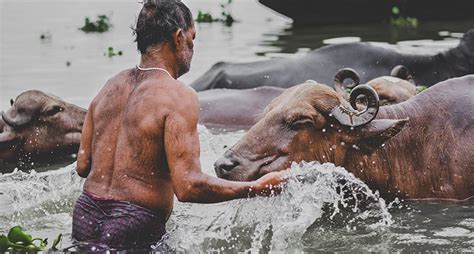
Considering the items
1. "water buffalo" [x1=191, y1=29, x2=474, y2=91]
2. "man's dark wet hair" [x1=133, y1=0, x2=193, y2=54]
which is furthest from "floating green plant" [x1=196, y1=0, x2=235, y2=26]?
"man's dark wet hair" [x1=133, y1=0, x2=193, y2=54]

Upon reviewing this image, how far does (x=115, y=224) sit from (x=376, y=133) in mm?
1801

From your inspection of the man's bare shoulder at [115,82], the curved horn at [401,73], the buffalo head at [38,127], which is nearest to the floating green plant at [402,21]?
the curved horn at [401,73]

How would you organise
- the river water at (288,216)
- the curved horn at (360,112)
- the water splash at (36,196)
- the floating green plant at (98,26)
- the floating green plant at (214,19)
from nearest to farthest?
1. the river water at (288,216)
2. the curved horn at (360,112)
3. the water splash at (36,196)
4. the floating green plant at (98,26)
5. the floating green plant at (214,19)

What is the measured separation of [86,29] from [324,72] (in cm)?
874

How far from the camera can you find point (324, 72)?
35.5ft

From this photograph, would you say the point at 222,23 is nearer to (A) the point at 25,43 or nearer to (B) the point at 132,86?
(A) the point at 25,43

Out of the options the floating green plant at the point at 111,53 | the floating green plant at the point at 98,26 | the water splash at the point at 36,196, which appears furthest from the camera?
the floating green plant at the point at 98,26

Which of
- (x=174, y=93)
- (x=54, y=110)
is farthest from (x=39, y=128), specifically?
(x=174, y=93)

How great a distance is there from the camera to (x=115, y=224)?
16.4ft

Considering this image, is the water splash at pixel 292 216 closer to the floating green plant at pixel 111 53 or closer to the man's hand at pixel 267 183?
the man's hand at pixel 267 183

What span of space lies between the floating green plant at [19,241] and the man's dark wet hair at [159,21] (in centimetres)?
115

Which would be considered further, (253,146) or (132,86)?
(253,146)

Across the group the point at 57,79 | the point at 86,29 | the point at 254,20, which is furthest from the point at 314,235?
the point at 254,20

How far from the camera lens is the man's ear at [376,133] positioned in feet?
19.4
